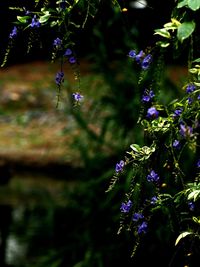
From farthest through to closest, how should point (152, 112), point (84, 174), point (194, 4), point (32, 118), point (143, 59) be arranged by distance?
point (32, 118) < point (84, 174) < point (143, 59) < point (152, 112) < point (194, 4)

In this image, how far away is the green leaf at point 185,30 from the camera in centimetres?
166

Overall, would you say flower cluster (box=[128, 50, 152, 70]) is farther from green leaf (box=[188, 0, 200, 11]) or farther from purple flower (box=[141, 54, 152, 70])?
green leaf (box=[188, 0, 200, 11])

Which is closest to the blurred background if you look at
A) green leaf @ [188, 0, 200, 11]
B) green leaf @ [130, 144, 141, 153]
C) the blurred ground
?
the blurred ground

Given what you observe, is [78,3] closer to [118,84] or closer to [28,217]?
[118,84]

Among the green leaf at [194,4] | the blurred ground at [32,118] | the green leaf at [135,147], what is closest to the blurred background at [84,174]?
the blurred ground at [32,118]

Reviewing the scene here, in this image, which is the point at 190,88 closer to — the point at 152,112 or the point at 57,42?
the point at 152,112

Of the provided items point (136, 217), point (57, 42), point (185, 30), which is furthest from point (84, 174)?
point (185, 30)

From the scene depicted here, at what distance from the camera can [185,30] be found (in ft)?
5.50

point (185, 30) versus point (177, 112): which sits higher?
point (185, 30)

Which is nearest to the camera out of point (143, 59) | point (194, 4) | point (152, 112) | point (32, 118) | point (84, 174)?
point (194, 4)

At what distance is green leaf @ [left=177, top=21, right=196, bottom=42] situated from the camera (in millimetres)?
1657

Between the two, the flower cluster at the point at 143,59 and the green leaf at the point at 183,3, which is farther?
the flower cluster at the point at 143,59

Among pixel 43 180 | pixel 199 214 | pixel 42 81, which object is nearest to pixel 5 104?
pixel 42 81

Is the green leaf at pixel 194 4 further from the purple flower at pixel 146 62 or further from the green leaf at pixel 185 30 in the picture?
the purple flower at pixel 146 62
